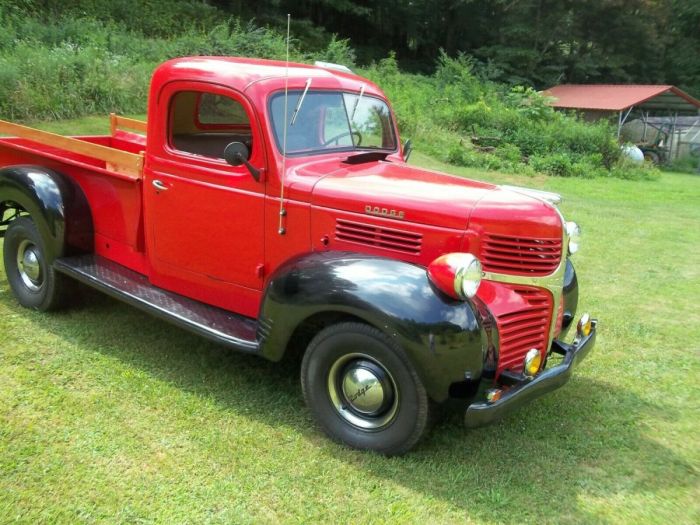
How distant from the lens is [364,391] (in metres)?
3.05

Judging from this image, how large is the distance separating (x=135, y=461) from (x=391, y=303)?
148cm

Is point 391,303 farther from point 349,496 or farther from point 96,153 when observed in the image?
point 96,153

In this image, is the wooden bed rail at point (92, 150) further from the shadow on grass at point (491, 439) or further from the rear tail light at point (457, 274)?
the rear tail light at point (457, 274)

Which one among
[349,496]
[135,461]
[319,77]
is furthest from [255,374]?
[319,77]

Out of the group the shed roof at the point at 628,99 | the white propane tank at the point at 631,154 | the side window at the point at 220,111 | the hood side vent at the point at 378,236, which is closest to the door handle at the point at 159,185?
the side window at the point at 220,111

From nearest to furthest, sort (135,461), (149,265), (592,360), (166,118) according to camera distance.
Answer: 1. (135,461)
2. (166,118)
3. (149,265)
4. (592,360)

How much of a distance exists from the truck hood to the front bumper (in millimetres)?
836

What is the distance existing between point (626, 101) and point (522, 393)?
900 inches

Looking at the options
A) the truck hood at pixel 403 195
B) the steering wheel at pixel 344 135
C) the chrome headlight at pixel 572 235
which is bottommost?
the chrome headlight at pixel 572 235

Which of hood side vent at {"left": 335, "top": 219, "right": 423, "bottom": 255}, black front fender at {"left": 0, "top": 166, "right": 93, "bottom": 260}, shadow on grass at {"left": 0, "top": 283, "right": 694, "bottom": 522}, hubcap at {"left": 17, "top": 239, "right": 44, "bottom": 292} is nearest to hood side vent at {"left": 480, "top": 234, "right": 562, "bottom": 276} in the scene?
hood side vent at {"left": 335, "top": 219, "right": 423, "bottom": 255}

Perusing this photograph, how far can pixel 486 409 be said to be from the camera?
9.00 feet

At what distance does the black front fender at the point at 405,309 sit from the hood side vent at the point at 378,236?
21 centimetres

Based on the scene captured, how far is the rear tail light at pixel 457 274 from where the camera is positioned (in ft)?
9.09

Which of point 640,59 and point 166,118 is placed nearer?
point 166,118
